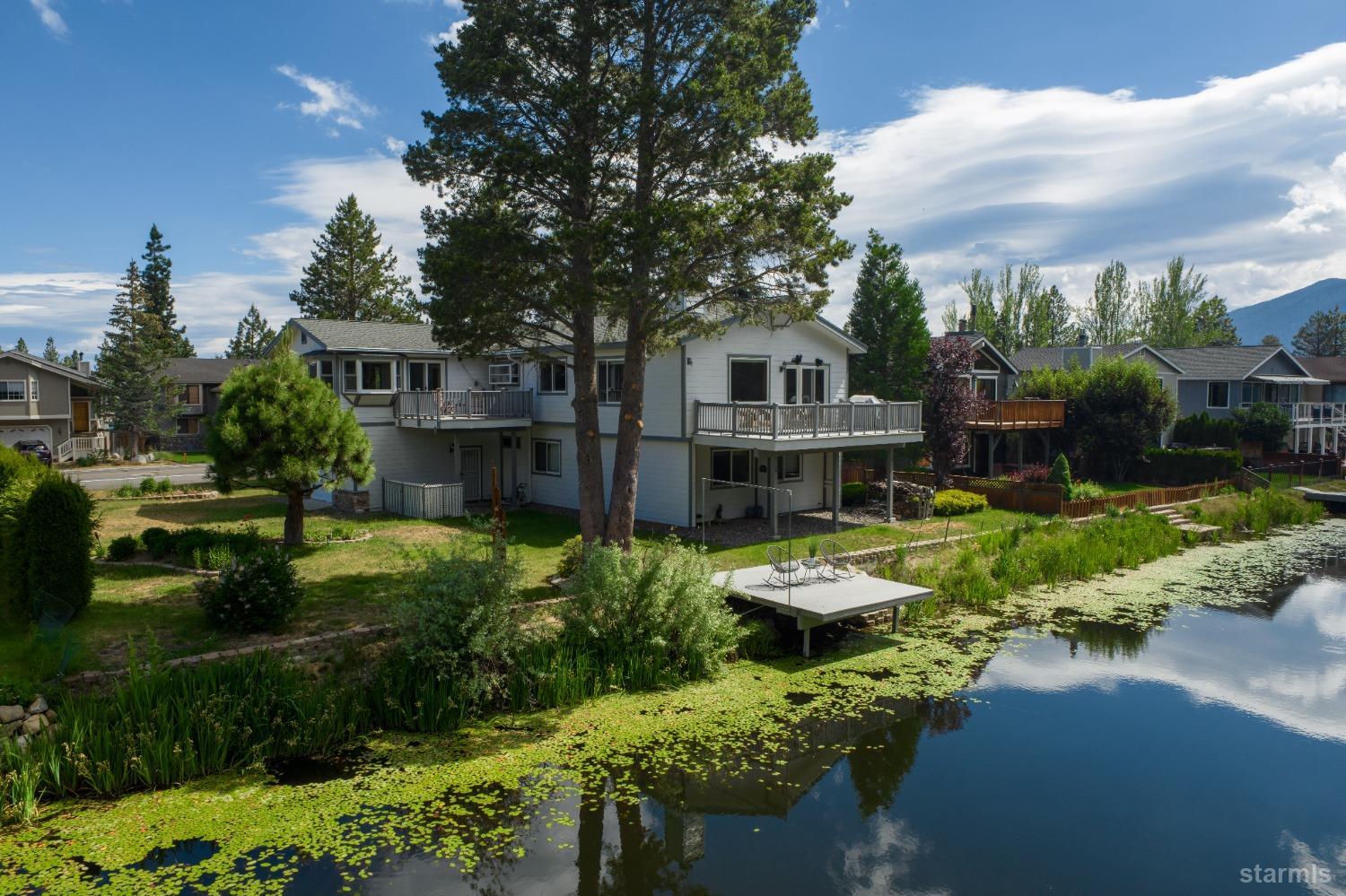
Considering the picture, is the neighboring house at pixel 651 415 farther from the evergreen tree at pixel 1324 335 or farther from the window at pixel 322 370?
the evergreen tree at pixel 1324 335

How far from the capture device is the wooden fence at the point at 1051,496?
25.8 metres

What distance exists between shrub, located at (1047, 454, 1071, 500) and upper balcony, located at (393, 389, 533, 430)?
1779 cm

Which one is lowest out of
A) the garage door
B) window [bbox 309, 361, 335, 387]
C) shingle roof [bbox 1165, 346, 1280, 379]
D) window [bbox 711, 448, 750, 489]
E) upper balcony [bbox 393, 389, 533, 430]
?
window [bbox 711, 448, 750, 489]

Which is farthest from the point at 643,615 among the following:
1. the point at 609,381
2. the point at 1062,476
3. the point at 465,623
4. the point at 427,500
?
the point at 1062,476

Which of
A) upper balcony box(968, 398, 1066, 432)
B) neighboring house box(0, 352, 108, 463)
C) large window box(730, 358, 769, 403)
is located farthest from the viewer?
neighboring house box(0, 352, 108, 463)

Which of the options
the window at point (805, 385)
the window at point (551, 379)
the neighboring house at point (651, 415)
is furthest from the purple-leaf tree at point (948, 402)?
the window at point (551, 379)

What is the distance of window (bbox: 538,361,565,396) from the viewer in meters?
27.1

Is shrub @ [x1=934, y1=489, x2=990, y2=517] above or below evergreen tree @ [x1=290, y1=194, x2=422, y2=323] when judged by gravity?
below

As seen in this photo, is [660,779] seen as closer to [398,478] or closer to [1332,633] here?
[1332,633]

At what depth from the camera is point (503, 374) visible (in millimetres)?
29312

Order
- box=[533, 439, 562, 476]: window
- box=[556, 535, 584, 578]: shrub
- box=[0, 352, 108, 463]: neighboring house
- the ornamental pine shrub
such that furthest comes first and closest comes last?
box=[0, 352, 108, 463]: neighboring house < box=[533, 439, 562, 476]: window < box=[556, 535, 584, 578]: shrub < the ornamental pine shrub

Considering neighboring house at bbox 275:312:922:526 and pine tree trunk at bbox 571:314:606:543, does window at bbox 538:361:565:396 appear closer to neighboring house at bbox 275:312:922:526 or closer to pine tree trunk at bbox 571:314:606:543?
neighboring house at bbox 275:312:922:526

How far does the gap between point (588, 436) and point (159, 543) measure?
956 centimetres

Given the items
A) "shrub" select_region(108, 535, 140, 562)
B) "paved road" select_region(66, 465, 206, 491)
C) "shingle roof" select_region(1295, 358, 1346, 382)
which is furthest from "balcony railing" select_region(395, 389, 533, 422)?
"shingle roof" select_region(1295, 358, 1346, 382)
